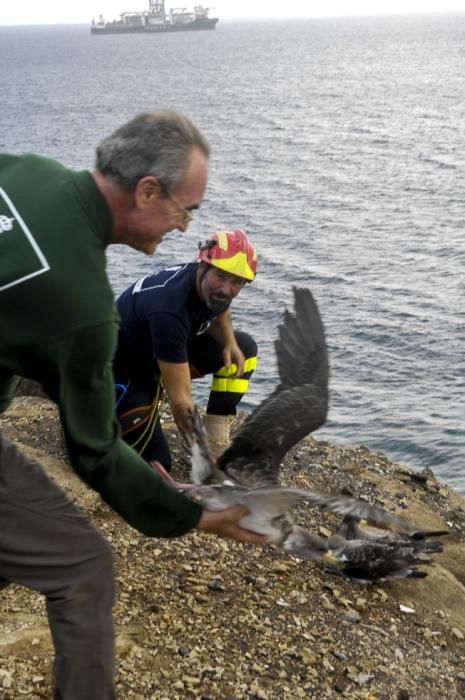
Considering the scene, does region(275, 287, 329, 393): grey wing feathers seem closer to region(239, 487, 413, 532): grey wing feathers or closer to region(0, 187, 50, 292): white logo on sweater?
region(239, 487, 413, 532): grey wing feathers

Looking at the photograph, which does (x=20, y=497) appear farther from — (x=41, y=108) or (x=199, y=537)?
(x=41, y=108)

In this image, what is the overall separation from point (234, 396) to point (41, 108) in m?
63.0

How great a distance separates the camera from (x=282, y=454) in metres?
6.74

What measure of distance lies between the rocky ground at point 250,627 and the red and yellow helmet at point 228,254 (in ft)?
6.68

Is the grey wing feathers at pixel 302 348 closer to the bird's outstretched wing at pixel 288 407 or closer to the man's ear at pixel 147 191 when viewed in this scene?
the bird's outstretched wing at pixel 288 407

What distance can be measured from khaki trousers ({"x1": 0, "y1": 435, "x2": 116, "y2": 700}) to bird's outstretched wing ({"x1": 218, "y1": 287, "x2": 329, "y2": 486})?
2264 millimetres

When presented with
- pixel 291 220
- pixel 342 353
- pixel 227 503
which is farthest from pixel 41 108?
pixel 227 503

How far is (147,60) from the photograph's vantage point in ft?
441

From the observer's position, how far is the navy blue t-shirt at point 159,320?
7.07 metres

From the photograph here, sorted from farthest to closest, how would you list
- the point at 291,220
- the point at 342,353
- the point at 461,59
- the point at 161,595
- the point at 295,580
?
the point at 461,59 → the point at 291,220 → the point at 342,353 → the point at 295,580 → the point at 161,595

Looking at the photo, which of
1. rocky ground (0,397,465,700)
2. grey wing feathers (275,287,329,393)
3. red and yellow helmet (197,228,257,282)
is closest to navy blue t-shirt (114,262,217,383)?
red and yellow helmet (197,228,257,282)

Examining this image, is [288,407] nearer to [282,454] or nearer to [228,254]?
[282,454]

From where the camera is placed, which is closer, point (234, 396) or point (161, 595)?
point (161, 595)

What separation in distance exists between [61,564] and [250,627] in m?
2.54
